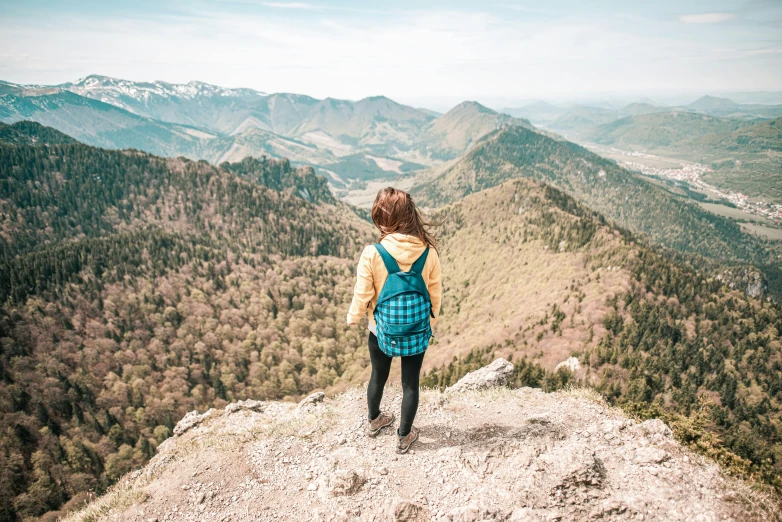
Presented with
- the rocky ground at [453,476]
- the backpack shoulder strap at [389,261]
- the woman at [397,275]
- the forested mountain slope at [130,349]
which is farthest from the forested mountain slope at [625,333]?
the forested mountain slope at [130,349]

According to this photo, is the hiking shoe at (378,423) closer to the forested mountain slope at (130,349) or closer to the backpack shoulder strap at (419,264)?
the backpack shoulder strap at (419,264)

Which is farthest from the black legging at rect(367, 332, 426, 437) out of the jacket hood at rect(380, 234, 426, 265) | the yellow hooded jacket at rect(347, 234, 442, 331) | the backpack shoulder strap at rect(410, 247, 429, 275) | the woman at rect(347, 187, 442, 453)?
the jacket hood at rect(380, 234, 426, 265)

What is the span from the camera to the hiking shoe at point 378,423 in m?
11.4

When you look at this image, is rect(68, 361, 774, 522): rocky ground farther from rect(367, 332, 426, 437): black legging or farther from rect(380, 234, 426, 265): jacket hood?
rect(380, 234, 426, 265): jacket hood

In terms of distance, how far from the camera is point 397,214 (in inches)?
310

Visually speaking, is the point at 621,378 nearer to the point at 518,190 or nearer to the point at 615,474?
the point at 615,474

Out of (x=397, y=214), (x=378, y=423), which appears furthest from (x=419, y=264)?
(x=378, y=423)

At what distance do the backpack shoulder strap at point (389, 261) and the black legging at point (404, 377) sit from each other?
229 centimetres

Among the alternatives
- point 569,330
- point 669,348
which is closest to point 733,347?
point 669,348

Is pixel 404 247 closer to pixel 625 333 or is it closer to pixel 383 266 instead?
pixel 383 266

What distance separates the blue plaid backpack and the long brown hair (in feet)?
1.68

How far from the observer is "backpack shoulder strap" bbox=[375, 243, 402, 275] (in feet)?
24.9

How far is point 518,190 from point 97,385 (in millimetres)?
196734

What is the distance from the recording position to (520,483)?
8945mm
